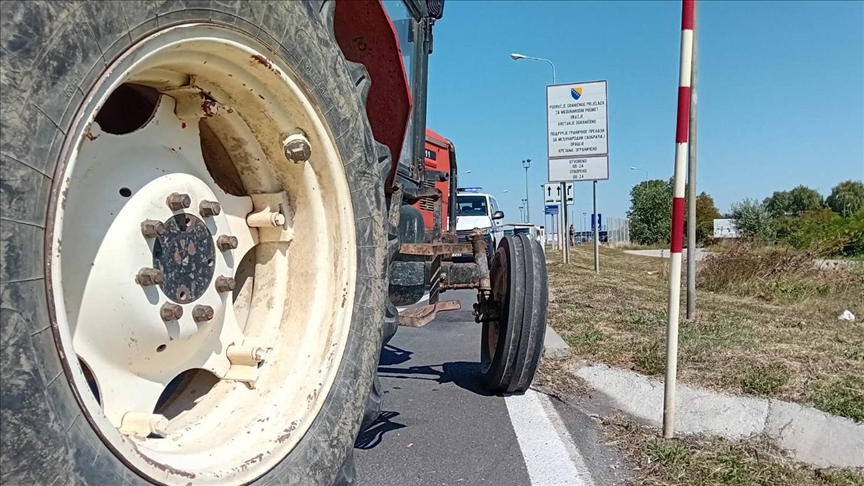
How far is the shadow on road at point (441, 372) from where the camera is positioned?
430cm

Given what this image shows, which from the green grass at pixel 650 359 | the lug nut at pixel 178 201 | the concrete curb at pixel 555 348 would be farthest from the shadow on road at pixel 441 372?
the lug nut at pixel 178 201

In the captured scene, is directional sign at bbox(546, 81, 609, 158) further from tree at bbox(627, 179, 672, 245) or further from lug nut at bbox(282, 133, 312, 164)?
tree at bbox(627, 179, 672, 245)

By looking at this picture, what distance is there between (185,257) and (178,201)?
0.42 ft

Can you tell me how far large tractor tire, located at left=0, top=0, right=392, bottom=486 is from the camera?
3.19 feet

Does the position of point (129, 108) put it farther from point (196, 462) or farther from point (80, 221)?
point (196, 462)

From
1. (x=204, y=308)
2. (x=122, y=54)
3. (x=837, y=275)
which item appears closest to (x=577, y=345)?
(x=204, y=308)

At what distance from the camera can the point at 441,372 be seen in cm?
466

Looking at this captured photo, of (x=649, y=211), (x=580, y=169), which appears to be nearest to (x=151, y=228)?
(x=580, y=169)

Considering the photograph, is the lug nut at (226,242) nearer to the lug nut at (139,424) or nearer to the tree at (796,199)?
the lug nut at (139,424)

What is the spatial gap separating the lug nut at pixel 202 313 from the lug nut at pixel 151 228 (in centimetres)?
21

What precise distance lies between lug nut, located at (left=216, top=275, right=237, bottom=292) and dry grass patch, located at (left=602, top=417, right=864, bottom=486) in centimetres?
189

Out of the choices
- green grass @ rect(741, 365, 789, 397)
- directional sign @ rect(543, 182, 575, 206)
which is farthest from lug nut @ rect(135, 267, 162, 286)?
directional sign @ rect(543, 182, 575, 206)

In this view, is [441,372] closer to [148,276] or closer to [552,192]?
[148,276]

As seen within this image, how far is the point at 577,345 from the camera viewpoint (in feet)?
17.8
